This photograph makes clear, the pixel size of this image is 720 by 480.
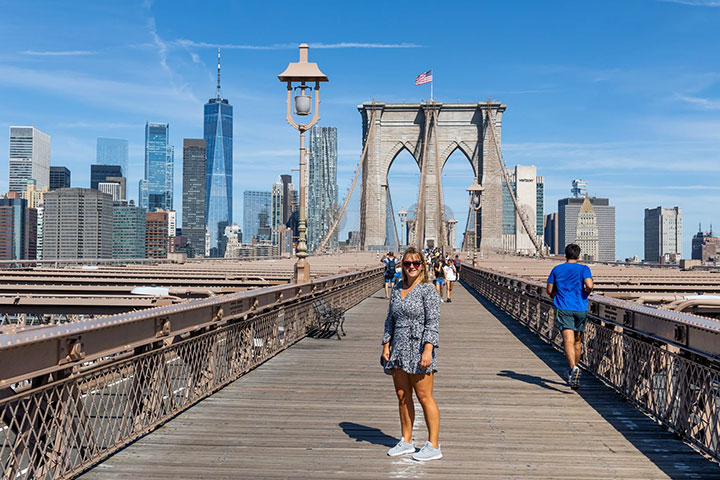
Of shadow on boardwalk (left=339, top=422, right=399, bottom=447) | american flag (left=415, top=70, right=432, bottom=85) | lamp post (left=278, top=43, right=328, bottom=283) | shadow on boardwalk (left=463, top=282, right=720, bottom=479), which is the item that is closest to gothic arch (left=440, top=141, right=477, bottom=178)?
american flag (left=415, top=70, right=432, bottom=85)

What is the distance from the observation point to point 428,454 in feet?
17.5

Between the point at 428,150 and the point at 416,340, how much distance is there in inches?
3858

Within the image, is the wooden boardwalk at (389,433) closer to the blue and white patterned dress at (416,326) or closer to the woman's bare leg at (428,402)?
the woman's bare leg at (428,402)

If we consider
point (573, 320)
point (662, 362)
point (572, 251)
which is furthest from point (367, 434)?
point (572, 251)

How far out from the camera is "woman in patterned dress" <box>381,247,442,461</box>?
5344 millimetres

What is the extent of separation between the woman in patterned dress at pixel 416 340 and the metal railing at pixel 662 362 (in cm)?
207

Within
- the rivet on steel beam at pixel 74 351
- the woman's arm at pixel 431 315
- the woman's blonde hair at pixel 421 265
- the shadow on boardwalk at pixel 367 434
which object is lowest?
the shadow on boardwalk at pixel 367 434

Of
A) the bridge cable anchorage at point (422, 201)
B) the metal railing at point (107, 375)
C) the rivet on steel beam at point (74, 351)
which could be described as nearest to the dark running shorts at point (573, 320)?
the metal railing at point (107, 375)

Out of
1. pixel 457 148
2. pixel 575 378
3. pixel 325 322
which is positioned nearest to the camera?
pixel 575 378

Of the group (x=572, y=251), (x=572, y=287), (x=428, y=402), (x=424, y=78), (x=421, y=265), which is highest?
(x=424, y=78)

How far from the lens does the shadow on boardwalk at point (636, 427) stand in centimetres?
527

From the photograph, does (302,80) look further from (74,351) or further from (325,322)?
(74,351)

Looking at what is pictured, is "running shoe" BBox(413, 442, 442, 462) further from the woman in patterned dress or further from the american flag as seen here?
the american flag

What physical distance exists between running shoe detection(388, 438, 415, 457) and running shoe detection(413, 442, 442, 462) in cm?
14
